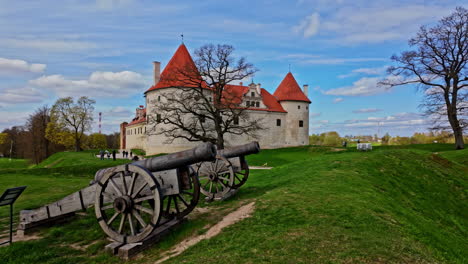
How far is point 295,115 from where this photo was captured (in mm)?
44344

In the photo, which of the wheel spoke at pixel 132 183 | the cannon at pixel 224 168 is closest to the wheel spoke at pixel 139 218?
the wheel spoke at pixel 132 183

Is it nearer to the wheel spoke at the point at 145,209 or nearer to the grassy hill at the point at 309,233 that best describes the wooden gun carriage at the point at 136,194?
the wheel spoke at the point at 145,209

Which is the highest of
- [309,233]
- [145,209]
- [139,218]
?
[145,209]

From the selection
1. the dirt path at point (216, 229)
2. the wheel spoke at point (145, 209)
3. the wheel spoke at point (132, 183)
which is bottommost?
the dirt path at point (216, 229)

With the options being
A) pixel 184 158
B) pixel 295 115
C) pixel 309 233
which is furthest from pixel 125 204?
pixel 295 115

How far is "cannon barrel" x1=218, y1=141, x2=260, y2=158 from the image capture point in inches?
369

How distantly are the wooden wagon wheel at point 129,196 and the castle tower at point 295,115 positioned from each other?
1565 inches

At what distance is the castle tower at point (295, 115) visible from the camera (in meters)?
44.3

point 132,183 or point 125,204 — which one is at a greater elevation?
point 132,183

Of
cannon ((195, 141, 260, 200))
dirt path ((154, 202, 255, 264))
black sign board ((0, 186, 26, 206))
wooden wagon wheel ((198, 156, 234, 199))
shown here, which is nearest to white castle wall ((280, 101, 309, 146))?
cannon ((195, 141, 260, 200))

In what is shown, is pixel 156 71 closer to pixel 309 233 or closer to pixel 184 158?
pixel 184 158

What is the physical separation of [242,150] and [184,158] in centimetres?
407

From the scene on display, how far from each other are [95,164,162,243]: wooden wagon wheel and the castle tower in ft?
130

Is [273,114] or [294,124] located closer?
[273,114]
